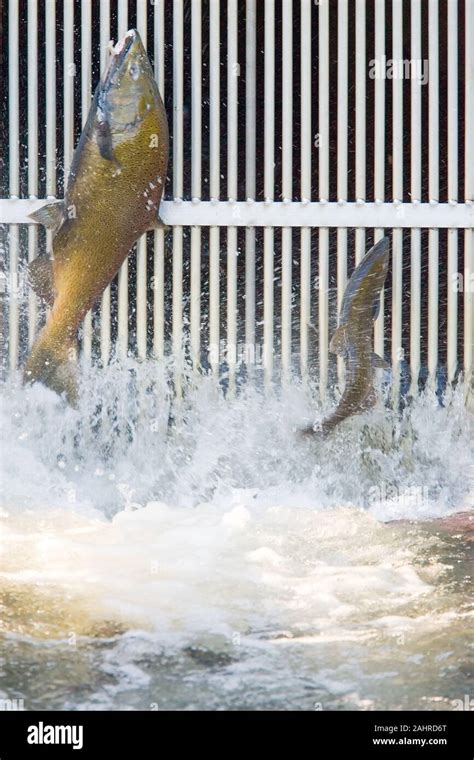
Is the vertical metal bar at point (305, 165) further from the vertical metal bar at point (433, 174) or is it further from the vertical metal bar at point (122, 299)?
the vertical metal bar at point (122, 299)

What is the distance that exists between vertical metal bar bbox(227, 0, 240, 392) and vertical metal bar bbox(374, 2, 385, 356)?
0.96 meters

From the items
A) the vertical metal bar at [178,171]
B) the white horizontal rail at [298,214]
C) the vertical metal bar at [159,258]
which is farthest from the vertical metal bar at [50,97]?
the vertical metal bar at [178,171]

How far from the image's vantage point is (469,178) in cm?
627

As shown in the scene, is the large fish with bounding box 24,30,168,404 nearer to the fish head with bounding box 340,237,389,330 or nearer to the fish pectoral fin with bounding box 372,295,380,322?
the fish head with bounding box 340,237,389,330

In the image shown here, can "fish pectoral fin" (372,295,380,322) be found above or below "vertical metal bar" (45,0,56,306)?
below

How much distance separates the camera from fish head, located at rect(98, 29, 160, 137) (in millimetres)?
5574

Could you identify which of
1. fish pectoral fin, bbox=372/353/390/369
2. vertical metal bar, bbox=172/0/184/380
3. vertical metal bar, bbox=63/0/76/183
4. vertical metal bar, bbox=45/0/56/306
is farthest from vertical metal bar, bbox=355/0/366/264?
vertical metal bar, bbox=45/0/56/306

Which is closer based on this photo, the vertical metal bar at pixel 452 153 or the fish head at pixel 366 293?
the fish head at pixel 366 293

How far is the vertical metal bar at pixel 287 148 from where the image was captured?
6121mm

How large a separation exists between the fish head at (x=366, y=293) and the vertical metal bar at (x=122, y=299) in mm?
1444

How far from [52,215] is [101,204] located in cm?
35

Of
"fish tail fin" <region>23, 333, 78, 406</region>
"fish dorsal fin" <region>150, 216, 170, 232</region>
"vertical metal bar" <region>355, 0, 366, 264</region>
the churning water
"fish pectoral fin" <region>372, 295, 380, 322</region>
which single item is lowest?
A: the churning water

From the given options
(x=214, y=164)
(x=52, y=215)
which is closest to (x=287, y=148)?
(x=214, y=164)
